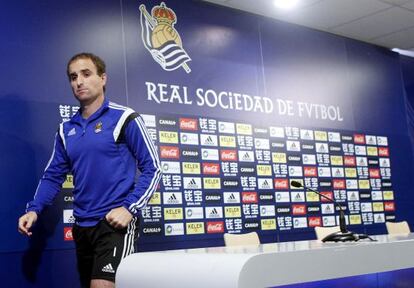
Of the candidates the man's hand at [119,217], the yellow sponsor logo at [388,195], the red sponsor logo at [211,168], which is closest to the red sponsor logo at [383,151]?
the yellow sponsor logo at [388,195]

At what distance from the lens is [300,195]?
5418mm

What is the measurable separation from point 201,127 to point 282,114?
0.98 meters

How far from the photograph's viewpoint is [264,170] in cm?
519

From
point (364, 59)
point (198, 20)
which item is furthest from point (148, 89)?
point (364, 59)

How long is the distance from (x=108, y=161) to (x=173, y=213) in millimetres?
1666

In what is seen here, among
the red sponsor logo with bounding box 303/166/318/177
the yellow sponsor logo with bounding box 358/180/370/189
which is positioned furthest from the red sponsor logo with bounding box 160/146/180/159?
the yellow sponsor logo with bounding box 358/180/370/189

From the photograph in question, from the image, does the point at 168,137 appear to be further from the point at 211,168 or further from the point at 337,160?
the point at 337,160

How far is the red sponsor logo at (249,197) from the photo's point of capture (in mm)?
4996

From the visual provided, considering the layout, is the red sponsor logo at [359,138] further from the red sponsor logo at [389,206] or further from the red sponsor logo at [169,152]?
the red sponsor logo at [169,152]

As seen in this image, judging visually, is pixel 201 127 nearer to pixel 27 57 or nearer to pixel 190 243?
pixel 190 243

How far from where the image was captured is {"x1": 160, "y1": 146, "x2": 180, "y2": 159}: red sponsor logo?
4523 mm

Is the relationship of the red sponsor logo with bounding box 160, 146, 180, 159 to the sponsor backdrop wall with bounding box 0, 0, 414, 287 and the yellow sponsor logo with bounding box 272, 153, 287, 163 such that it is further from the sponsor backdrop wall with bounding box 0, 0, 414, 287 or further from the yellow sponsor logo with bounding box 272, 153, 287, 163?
the yellow sponsor logo with bounding box 272, 153, 287, 163

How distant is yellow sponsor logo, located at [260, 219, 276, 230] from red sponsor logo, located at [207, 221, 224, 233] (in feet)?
1.47

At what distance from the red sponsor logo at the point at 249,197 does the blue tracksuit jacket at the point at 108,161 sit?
6.95ft
